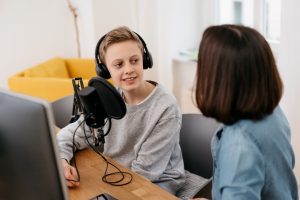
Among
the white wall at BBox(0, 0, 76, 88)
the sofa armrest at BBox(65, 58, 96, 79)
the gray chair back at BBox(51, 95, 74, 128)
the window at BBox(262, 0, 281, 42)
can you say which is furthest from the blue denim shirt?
the white wall at BBox(0, 0, 76, 88)

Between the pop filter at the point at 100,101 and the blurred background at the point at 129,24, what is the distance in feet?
6.25

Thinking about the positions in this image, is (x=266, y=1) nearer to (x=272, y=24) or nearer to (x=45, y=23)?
(x=272, y=24)

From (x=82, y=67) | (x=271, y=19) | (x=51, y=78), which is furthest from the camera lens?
(x=82, y=67)

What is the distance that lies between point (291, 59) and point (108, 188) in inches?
54.6

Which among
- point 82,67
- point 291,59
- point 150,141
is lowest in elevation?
point 82,67

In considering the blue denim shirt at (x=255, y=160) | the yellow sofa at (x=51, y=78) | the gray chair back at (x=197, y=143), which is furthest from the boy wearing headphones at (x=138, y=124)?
the yellow sofa at (x=51, y=78)

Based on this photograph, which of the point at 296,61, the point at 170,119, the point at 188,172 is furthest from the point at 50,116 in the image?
the point at 296,61

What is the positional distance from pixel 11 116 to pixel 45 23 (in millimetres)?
2940

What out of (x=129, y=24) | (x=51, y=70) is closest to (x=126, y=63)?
(x=51, y=70)

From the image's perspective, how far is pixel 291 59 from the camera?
218 cm

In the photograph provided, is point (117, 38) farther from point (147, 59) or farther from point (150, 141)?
point (150, 141)

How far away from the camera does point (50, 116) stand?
30.9 inches

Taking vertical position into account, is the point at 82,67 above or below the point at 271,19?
below

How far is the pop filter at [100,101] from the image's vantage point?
1131 mm
